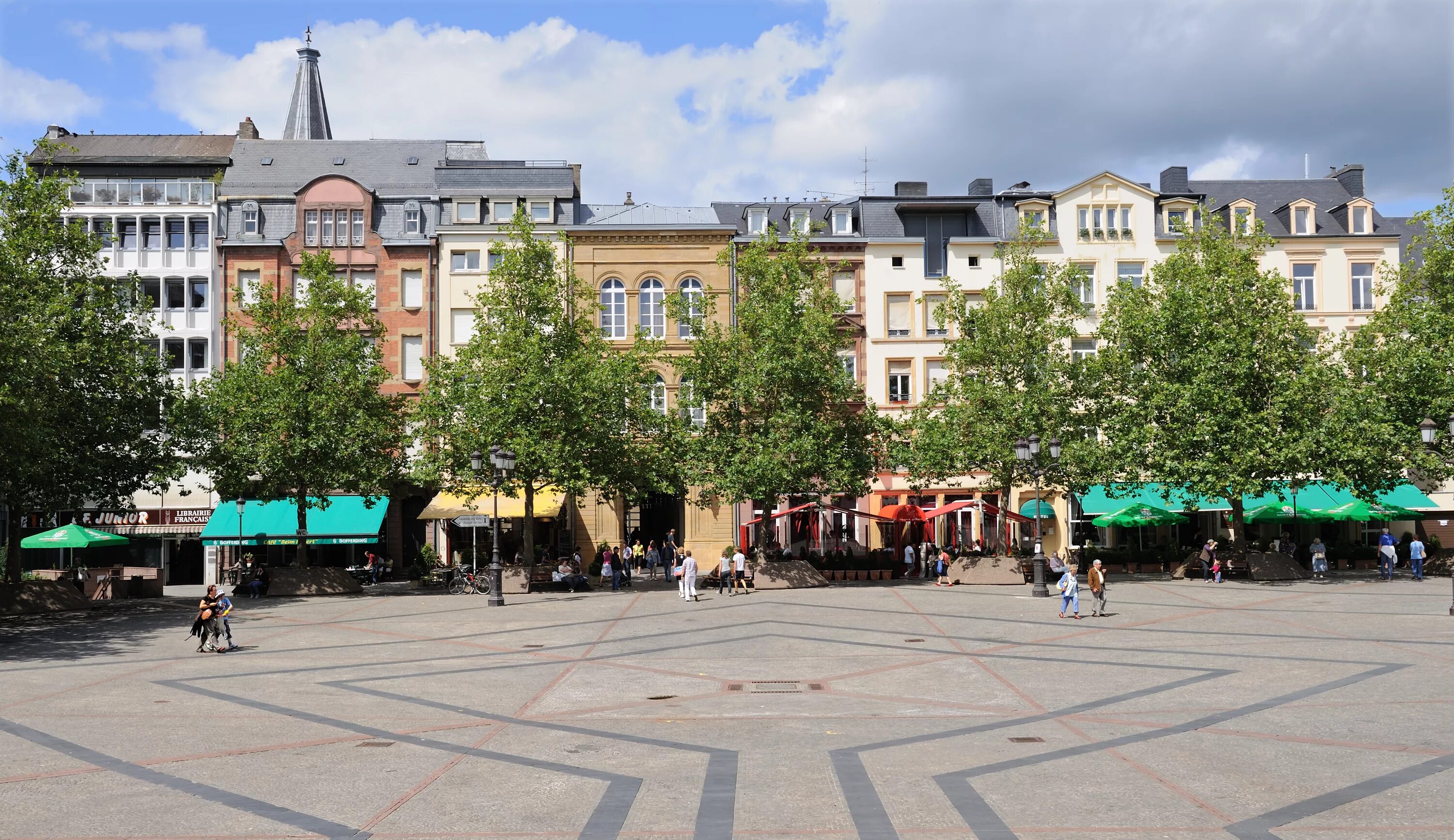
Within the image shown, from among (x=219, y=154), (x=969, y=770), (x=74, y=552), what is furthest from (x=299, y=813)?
(x=219, y=154)

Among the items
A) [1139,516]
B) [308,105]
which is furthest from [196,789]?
[308,105]

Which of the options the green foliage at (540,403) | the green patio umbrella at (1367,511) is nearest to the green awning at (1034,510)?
the green patio umbrella at (1367,511)

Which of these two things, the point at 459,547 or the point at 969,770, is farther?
the point at 459,547

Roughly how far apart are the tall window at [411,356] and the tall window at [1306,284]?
118ft

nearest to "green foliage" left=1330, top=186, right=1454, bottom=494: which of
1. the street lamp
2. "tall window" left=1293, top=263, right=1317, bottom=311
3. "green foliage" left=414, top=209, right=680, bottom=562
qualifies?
"tall window" left=1293, top=263, right=1317, bottom=311

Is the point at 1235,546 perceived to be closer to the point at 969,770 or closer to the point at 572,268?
the point at 572,268

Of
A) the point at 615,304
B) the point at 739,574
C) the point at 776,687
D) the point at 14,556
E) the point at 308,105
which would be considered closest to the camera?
the point at 776,687

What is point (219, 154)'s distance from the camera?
55.1 meters

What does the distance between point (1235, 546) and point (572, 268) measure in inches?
971

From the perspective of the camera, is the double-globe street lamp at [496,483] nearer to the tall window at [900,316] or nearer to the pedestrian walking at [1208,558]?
the tall window at [900,316]

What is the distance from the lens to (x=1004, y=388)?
3944cm

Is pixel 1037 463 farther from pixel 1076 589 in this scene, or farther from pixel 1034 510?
pixel 1034 510

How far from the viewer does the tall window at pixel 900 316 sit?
160ft

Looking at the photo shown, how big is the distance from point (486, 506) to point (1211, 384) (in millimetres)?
25322
